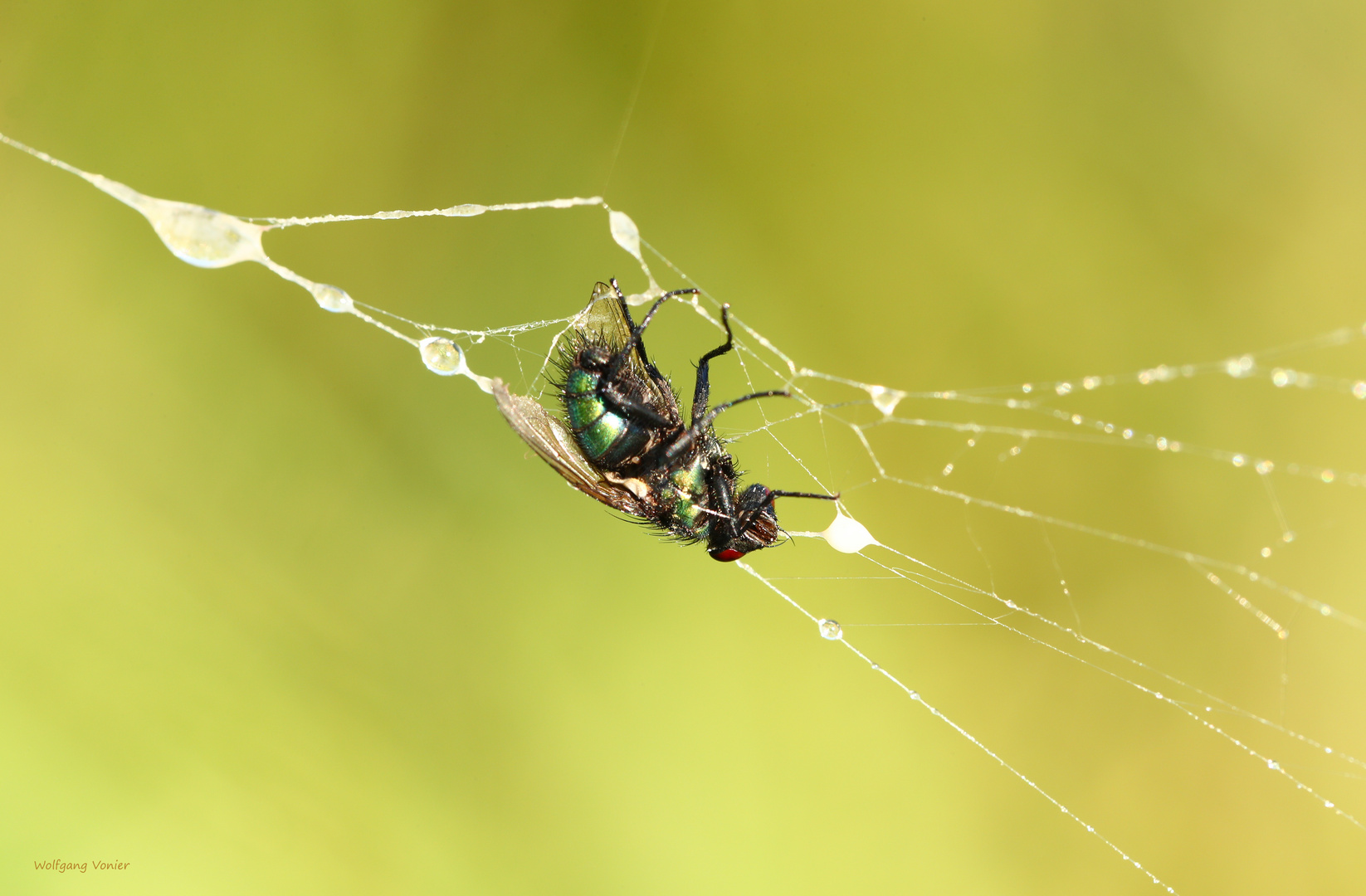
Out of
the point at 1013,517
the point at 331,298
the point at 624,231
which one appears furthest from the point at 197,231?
the point at 1013,517

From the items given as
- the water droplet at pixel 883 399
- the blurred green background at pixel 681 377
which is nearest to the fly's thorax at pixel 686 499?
the blurred green background at pixel 681 377

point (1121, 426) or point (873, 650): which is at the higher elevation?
point (1121, 426)

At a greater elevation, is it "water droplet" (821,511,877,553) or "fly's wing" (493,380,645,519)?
"fly's wing" (493,380,645,519)

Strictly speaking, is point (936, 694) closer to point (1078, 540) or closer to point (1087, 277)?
point (1078, 540)

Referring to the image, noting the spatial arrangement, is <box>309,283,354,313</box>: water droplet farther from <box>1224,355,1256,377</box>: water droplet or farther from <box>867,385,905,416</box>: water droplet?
<box>1224,355,1256,377</box>: water droplet

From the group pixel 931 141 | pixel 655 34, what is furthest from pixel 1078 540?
pixel 655 34

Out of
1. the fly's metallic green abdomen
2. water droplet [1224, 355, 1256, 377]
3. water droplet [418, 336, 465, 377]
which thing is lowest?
water droplet [1224, 355, 1256, 377]

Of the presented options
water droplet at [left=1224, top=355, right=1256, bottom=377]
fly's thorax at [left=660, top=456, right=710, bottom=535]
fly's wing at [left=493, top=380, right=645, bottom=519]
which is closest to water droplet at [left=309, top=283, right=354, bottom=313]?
fly's wing at [left=493, top=380, right=645, bottom=519]

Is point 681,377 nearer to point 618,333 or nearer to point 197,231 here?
point 618,333
